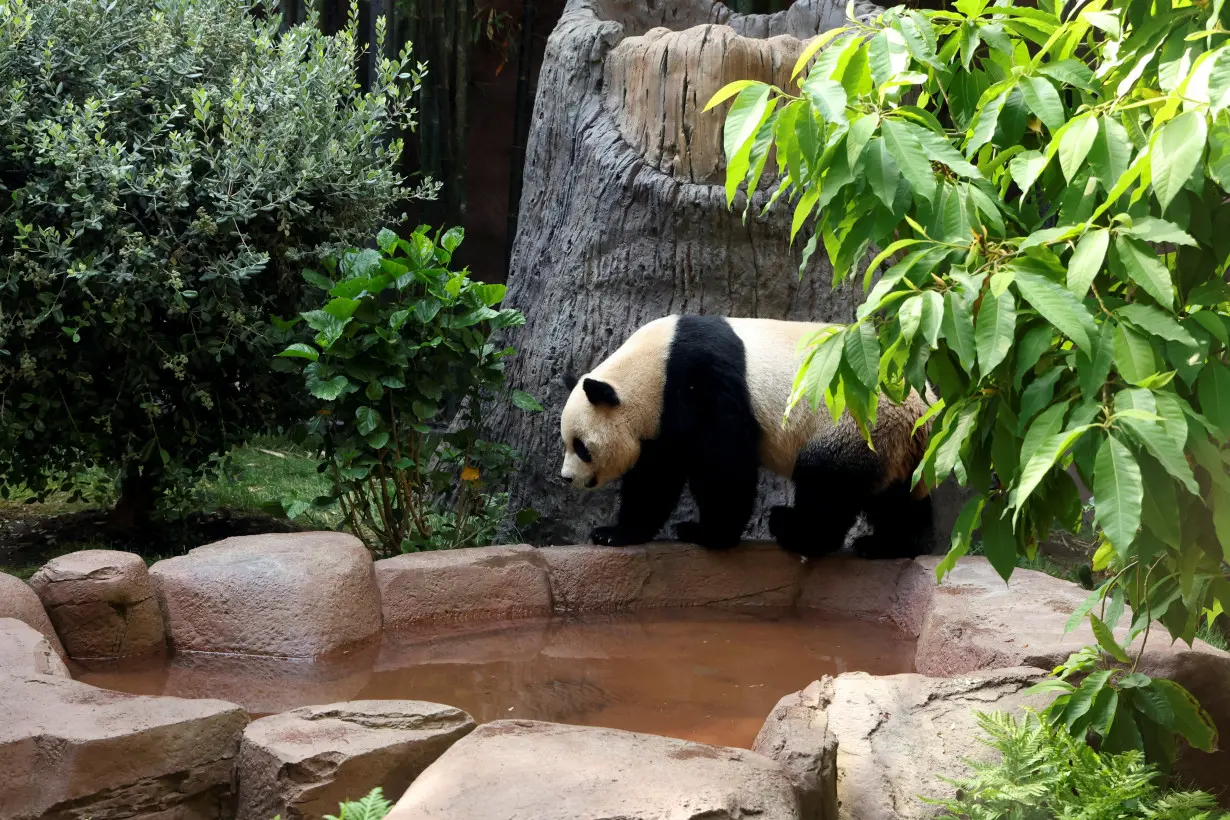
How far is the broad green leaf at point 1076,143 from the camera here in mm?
1871

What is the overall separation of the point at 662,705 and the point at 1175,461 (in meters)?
2.33

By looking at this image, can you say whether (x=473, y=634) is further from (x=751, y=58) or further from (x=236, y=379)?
(x=751, y=58)

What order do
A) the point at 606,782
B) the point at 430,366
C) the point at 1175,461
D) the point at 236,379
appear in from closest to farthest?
the point at 1175,461, the point at 606,782, the point at 430,366, the point at 236,379

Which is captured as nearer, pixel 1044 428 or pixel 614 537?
pixel 1044 428

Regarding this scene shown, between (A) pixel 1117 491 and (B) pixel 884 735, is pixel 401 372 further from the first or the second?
(A) pixel 1117 491

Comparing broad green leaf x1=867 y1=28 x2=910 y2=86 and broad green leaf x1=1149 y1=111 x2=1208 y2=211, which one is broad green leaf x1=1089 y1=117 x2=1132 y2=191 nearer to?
broad green leaf x1=1149 y1=111 x2=1208 y2=211

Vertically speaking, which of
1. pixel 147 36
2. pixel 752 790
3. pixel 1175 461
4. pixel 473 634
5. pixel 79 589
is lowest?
pixel 473 634

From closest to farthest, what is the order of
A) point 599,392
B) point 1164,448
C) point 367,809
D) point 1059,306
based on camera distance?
point 1164,448
point 1059,306
point 367,809
point 599,392

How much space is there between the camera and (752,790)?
2.37 metres

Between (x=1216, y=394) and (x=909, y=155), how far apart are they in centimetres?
67

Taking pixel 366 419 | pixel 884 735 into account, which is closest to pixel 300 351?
pixel 366 419

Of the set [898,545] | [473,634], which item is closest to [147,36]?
[473,634]

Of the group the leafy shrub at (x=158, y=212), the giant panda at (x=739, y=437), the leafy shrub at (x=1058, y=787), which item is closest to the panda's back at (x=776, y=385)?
the giant panda at (x=739, y=437)

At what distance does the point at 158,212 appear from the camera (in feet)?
15.5
